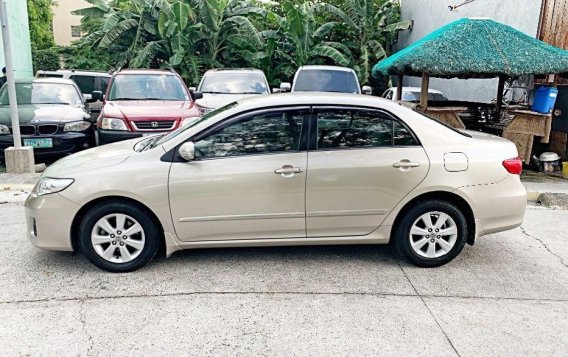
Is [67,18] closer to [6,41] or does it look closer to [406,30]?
[406,30]

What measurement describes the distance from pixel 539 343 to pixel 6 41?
8357mm

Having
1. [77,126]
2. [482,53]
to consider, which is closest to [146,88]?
[77,126]

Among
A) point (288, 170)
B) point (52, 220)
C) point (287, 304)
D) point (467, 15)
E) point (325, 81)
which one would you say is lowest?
point (287, 304)

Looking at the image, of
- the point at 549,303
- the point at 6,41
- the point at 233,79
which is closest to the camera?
the point at 549,303

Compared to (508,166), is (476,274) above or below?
below

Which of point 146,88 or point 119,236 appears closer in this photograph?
point 119,236

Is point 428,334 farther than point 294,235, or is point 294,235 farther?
point 294,235

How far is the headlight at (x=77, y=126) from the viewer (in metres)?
8.54

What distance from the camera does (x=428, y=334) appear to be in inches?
135

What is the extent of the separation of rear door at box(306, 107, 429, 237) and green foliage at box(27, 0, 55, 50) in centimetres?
2973

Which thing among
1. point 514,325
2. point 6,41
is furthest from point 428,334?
point 6,41

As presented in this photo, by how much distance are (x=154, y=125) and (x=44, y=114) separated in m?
2.13

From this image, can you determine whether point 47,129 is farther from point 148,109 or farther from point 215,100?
point 215,100

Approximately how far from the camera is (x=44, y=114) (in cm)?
866
